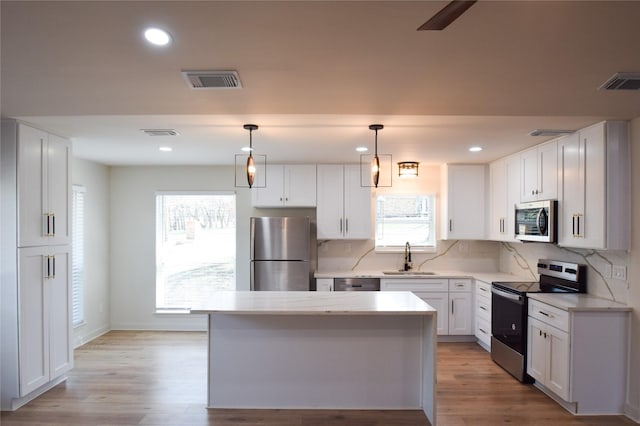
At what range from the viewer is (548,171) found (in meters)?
3.82

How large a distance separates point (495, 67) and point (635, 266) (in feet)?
6.95

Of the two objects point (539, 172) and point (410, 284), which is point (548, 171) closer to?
point (539, 172)

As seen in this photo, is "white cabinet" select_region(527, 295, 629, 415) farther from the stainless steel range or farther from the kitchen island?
the kitchen island

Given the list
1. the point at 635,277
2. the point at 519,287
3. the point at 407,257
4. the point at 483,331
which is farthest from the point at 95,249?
the point at 635,277

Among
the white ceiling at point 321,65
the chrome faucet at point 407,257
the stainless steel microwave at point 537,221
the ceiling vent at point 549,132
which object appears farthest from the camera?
the chrome faucet at point 407,257

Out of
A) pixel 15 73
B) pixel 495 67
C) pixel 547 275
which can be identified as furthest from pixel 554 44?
pixel 15 73

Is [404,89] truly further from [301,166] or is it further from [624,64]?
[301,166]

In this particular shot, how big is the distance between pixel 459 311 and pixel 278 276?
2368 millimetres

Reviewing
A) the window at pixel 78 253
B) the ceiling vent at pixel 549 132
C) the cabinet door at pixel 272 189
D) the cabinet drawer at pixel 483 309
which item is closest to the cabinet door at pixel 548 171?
the ceiling vent at pixel 549 132

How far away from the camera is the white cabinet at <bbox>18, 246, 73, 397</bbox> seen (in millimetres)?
3188

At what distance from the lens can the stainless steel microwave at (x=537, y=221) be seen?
3686 mm

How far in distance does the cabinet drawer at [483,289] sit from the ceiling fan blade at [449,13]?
377 centimetres

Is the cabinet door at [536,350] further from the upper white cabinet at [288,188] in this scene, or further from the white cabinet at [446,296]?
the upper white cabinet at [288,188]

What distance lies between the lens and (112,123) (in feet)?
10.8
